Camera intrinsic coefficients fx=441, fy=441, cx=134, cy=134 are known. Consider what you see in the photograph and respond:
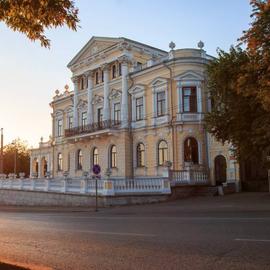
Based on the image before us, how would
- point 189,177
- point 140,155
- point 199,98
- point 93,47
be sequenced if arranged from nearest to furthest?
point 189,177 < point 199,98 < point 140,155 < point 93,47

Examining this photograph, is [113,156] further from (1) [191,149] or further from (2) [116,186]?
(2) [116,186]

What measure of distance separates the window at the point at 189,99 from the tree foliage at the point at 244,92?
906 centimetres

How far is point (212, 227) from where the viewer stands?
13258mm

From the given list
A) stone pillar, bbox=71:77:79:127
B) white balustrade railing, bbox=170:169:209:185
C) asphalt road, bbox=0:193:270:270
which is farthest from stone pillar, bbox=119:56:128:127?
asphalt road, bbox=0:193:270:270

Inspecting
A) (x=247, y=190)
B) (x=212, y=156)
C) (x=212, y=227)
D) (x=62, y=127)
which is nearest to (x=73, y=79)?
(x=62, y=127)

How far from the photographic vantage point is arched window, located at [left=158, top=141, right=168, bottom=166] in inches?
1529

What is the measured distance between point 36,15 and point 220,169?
30.5 meters

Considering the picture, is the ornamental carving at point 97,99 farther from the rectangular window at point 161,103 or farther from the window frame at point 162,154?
the window frame at point 162,154

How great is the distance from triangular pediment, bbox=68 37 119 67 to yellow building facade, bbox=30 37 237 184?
0.10 m

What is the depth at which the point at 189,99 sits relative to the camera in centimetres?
3816

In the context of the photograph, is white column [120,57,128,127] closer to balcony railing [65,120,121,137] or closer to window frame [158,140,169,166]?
balcony railing [65,120,121,137]

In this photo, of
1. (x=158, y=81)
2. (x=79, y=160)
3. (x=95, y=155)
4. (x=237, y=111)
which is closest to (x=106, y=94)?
(x=95, y=155)

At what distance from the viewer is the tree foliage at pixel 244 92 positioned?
19203mm

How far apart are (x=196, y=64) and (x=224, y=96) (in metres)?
12.5
